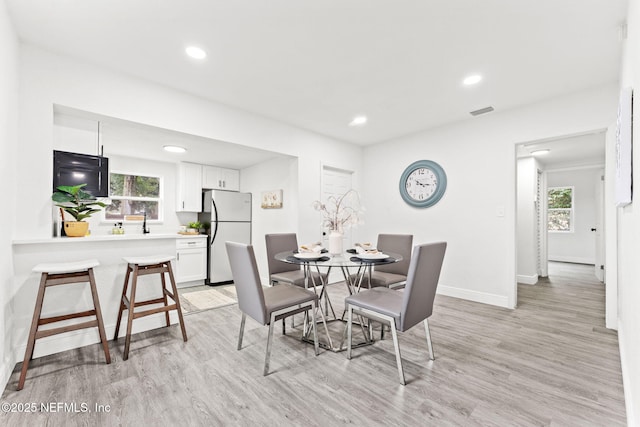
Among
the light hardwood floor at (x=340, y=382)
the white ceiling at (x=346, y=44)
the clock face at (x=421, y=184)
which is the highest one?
the white ceiling at (x=346, y=44)

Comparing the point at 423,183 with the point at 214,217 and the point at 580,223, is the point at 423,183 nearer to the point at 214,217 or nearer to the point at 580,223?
the point at 214,217

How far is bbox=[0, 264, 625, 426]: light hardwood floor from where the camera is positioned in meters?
1.56

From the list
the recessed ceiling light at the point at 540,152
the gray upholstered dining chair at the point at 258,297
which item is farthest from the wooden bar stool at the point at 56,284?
the recessed ceiling light at the point at 540,152

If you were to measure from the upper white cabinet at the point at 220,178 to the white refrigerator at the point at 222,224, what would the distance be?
0.22 meters

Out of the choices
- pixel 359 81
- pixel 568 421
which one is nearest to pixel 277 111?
pixel 359 81

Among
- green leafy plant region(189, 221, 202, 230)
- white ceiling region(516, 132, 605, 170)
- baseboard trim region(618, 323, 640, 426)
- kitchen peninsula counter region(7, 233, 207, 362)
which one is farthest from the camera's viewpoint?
green leafy plant region(189, 221, 202, 230)

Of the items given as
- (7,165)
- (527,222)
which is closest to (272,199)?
(7,165)

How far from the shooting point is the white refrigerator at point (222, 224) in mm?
4902

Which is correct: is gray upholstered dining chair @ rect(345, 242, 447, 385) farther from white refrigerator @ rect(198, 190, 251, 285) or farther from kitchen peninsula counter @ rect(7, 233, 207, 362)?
white refrigerator @ rect(198, 190, 251, 285)

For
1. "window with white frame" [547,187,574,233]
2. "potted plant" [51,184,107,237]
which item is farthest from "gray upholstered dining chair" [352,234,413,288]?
"window with white frame" [547,187,574,233]

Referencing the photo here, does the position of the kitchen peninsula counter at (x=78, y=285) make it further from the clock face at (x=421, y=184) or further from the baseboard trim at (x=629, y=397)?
the clock face at (x=421, y=184)

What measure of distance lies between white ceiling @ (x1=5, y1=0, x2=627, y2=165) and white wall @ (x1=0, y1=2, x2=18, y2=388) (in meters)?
0.25

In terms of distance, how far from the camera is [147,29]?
2.01 meters

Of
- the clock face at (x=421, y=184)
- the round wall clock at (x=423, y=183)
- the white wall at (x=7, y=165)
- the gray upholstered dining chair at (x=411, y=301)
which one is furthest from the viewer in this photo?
the clock face at (x=421, y=184)
